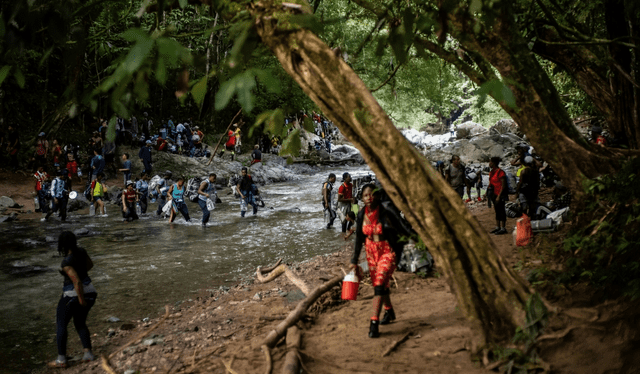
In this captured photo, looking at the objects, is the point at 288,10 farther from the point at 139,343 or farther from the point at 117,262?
the point at 117,262

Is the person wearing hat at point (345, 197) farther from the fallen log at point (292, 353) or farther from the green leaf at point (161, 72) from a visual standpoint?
the green leaf at point (161, 72)

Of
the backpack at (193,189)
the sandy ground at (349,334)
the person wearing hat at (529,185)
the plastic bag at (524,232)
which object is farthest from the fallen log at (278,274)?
the backpack at (193,189)

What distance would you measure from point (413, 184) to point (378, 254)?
217 cm

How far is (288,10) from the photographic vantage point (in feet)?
10.3

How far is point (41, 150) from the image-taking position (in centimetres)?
2044

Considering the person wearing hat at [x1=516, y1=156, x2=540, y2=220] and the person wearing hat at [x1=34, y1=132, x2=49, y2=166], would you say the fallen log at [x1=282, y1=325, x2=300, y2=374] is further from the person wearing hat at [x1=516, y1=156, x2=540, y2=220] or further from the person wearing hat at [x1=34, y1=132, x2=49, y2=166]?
the person wearing hat at [x1=34, y1=132, x2=49, y2=166]

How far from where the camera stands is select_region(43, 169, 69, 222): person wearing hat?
15406mm

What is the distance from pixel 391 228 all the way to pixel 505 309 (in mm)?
1996

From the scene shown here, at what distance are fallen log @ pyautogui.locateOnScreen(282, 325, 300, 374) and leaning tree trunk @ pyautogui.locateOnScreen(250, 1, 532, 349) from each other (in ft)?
5.30

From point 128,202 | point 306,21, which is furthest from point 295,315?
point 128,202

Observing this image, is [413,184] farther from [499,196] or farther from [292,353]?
[499,196]

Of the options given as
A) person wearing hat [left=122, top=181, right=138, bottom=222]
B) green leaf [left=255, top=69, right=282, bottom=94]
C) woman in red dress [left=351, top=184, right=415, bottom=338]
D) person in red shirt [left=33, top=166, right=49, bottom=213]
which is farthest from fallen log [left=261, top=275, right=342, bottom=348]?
person in red shirt [left=33, top=166, right=49, bottom=213]

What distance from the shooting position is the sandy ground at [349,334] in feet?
12.7

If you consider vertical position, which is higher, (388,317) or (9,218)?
(9,218)
